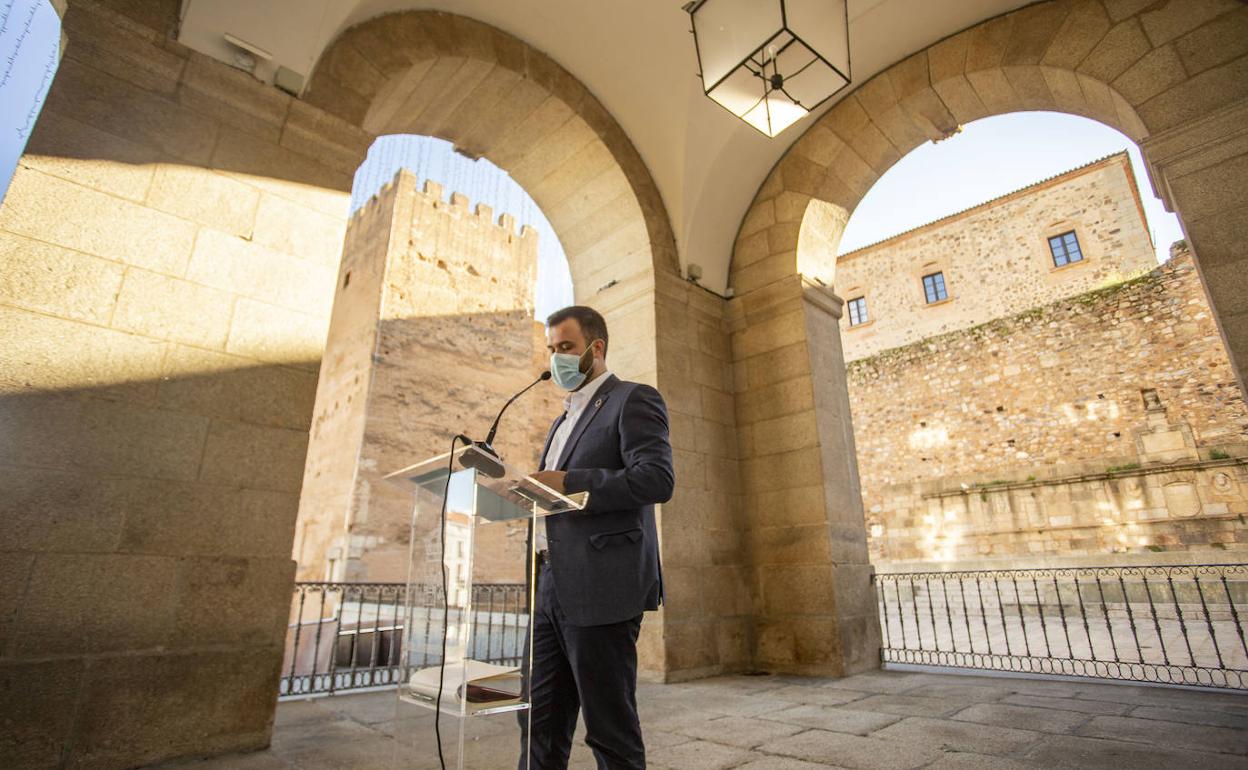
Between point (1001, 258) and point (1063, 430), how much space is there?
7927 mm

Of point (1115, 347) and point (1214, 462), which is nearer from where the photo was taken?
point (1214, 462)

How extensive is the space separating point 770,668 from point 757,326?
3000 millimetres

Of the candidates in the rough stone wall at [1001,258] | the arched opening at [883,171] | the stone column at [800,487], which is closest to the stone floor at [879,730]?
the stone column at [800,487]

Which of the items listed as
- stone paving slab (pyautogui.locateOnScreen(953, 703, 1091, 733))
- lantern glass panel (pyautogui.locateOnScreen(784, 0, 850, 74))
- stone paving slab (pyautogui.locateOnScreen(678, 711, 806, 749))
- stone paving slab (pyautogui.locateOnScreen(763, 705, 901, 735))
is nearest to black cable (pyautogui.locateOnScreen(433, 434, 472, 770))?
stone paving slab (pyautogui.locateOnScreen(678, 711, 806, 749))

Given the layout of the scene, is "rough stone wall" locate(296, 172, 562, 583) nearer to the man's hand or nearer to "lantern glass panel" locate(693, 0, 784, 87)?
"lantern glass panel" locate(693, 0, 784, 87)

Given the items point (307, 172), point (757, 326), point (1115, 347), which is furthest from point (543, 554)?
point (1115, 347)

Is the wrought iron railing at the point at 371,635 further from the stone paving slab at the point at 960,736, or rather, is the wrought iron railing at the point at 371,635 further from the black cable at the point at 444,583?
the stone paving slab at the point at 960,736

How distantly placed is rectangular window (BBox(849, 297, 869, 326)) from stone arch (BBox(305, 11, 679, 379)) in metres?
20.5

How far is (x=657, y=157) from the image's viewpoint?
5.70 metres

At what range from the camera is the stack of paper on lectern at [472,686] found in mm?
1508

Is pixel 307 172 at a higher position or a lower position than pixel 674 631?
higher

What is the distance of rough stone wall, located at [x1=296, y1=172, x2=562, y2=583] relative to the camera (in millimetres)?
14242

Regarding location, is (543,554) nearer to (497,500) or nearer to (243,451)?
(497,500)

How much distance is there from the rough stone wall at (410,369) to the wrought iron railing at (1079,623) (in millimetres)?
10606
